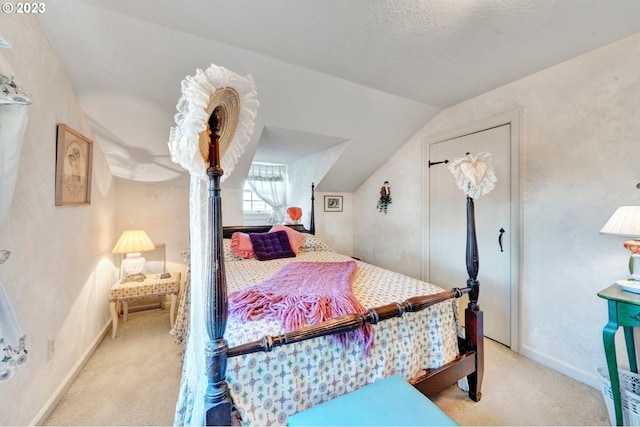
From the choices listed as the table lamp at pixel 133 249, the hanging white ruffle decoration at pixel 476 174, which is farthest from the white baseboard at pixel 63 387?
the hanging white ruffle decoration at pixel 476 174

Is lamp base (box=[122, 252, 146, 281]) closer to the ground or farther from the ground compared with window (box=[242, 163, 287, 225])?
closer to the ground

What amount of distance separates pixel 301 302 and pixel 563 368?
2159 mm

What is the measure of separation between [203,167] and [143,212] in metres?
2.69

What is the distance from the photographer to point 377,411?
39.6 inches

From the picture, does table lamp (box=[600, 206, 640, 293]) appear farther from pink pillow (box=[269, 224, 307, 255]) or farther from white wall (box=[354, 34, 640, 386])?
pink pillow (box=[269, 224, 307, 255])

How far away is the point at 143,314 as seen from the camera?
9.61 feet

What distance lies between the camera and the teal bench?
95 cm

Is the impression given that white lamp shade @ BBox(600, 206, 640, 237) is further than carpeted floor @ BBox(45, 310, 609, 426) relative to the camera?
No

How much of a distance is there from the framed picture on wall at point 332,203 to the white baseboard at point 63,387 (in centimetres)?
299

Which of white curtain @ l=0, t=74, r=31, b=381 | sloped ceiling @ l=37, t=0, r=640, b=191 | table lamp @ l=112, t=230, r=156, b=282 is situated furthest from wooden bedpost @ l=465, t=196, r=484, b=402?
table lamp @ l=112, t=230, r=156, b=282

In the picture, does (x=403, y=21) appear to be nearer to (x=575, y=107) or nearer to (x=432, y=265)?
(x=575, y=107)

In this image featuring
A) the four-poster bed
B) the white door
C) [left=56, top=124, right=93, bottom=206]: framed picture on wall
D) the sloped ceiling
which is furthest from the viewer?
the white door

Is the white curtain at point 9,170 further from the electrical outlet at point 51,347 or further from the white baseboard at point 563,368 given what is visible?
the white baseboard at point 563,368

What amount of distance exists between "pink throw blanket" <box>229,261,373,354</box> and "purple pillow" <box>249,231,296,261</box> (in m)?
0.91
